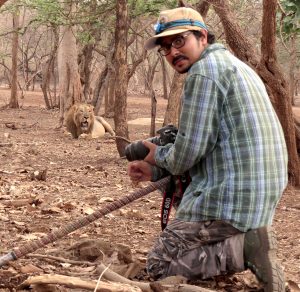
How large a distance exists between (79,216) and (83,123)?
26.3ft

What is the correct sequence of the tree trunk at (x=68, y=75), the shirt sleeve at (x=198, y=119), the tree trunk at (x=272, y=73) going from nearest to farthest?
the shirt sleeve at (x=198, y=119) → the tree trunk at (x=272, y=73) → the tree trunk at (x=68, y=75)

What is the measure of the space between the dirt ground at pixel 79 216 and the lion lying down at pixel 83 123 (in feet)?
6.12

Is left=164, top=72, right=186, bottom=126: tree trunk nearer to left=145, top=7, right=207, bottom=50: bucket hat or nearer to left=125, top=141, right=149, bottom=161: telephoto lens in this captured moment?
left=125, top=141, right=149, bottom=161: telephoto lens

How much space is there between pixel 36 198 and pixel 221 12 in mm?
2896

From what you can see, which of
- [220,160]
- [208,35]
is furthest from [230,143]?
[208,35]

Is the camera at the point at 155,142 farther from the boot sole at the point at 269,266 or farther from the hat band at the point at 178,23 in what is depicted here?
the boot sole at the point at 269,266

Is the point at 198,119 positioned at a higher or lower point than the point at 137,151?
higher

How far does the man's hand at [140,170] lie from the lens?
3.63 metres

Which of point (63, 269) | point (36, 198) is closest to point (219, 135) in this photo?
point (63, 269)

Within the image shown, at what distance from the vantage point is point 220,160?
329 cm

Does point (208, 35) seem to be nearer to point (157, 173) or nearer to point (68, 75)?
point (157, 173)

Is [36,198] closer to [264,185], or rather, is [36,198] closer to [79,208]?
[79,208]

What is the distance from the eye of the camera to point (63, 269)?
3502mm

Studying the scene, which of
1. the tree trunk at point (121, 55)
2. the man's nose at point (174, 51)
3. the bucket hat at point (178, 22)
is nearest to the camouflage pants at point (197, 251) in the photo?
the man's nose at point (174, 51)
